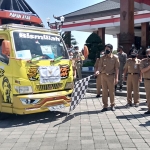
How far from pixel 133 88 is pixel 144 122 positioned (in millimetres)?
2143

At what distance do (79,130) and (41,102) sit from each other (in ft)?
4.33

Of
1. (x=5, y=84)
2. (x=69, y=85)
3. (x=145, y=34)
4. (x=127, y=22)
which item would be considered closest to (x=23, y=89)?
(x=5, y=84)

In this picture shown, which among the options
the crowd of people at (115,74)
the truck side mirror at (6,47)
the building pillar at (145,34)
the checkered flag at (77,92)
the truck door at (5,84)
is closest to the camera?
the truck side mirror at (6,47)

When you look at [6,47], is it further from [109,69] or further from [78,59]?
[78,59]

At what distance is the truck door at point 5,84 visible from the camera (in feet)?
21.9

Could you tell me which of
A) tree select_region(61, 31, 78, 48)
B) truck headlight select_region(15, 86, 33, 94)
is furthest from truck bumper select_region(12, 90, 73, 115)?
tree select_region(61, 31, 78, 48)

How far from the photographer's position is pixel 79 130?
604cm

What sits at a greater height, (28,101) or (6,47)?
(6,47)

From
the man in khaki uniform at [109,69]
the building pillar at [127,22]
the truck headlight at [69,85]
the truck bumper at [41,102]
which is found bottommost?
the truck bumper at [41,102]

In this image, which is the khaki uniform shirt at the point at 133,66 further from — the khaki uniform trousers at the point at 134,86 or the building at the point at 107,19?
the building at the point at 107,19

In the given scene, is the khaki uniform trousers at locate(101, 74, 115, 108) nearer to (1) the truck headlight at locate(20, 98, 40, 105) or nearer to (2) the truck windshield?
(2) the truck windshield

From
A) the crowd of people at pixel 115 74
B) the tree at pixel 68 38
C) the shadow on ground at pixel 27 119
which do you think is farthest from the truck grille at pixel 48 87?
the tree at pixel 68 38

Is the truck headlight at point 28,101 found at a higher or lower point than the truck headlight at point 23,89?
lower

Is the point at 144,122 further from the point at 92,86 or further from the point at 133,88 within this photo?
the point at 92,86
